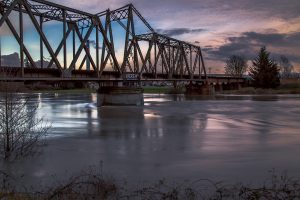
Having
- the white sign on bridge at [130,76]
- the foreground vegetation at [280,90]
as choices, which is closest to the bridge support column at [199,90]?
the foreground vegetation at [280,90]

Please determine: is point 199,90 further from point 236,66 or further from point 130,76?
point 236,66

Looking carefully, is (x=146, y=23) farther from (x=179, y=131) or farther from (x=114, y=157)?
(x=114, y=157)

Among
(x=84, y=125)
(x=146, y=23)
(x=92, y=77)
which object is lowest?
(x=84, y=125)

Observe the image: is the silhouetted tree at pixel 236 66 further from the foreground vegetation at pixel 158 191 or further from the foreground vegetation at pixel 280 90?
the foreground vegetation at pixel 158 191

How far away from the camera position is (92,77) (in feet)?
200

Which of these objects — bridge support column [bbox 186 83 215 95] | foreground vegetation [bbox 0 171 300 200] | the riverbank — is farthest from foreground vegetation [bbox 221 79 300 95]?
foreground vegetation [bbox 0 171 300 200]

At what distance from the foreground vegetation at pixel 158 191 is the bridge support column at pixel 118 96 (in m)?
44.8

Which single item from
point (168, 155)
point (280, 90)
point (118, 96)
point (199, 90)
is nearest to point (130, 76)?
point (118, 96)

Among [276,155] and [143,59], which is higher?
[143,59]

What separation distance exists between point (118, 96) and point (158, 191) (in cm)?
4780

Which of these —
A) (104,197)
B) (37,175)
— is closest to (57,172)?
(37,175)

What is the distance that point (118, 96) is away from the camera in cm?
5750

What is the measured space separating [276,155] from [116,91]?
141ft

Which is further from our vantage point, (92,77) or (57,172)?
(92,77)
